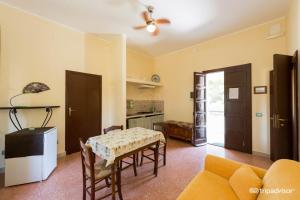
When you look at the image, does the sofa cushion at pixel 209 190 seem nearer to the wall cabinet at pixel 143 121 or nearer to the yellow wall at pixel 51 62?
the yellow wall at pixel 51 62

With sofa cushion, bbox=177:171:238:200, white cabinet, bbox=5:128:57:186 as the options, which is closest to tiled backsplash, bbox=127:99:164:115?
white cabinet, bbox=5:128:57:186

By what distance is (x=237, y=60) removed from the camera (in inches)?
152

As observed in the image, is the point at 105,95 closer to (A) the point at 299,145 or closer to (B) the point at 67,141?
(B) the point at 67,141

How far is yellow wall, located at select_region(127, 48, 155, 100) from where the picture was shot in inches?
211

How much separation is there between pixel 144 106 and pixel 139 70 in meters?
1.40

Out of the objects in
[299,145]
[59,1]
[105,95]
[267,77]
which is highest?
[59,1]

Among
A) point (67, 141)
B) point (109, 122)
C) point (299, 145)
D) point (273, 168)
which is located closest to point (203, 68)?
point (299, 145)

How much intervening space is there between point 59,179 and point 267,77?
4649 mm

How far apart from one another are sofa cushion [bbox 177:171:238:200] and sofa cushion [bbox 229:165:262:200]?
7cm

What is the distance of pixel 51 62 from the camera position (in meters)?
3.29

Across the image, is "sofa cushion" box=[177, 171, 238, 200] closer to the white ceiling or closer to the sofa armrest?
the sofa armrest

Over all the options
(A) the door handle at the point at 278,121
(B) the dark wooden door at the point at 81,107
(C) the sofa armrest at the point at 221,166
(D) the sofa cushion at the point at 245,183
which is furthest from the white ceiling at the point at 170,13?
(D) the sofa cushion at the point at 245,183

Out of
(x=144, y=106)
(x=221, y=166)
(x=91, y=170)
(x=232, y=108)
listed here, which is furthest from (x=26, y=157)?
(x=232, y=108)

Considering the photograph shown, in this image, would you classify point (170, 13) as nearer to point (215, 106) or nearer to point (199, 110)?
point (199, 110)
